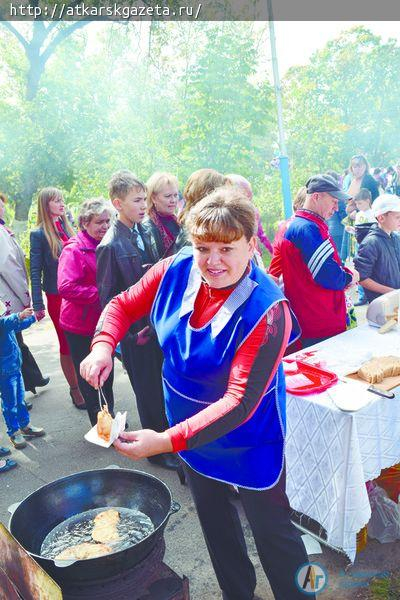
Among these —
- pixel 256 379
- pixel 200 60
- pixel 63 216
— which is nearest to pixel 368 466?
pixel 256 379

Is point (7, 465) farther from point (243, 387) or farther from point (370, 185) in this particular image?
point (370, 185)

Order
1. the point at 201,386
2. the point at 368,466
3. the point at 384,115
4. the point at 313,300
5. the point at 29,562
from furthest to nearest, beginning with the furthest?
the point at 384,115, the point at 313,300, the point at 368,466, the point at 201,386, the point at 29,562

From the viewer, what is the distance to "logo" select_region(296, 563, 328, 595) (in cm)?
203

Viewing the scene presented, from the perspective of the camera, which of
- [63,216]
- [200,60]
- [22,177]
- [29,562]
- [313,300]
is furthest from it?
[200,60]

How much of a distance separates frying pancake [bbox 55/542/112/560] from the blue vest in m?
0.45

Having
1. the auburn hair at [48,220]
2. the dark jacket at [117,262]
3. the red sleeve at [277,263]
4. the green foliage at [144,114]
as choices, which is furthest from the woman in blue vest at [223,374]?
the green foliage at [144,114]

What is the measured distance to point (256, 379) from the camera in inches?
64.1

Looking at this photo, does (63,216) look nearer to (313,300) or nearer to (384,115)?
(313,300)

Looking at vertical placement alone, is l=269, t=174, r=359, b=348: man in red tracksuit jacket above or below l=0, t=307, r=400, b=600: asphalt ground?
above

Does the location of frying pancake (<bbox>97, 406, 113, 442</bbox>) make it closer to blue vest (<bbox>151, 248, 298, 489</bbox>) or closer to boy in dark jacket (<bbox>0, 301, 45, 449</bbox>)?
blue vest (<bbox>151, 248, 298, 489</bbox>)

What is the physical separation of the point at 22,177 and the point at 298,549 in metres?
11.4

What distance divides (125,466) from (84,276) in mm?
1476

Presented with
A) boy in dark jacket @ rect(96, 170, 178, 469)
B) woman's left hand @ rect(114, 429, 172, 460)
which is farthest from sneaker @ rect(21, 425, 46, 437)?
woman's left hand @ rect(114, 429, 172, 460)

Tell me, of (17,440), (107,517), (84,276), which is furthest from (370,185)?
(107,517)
